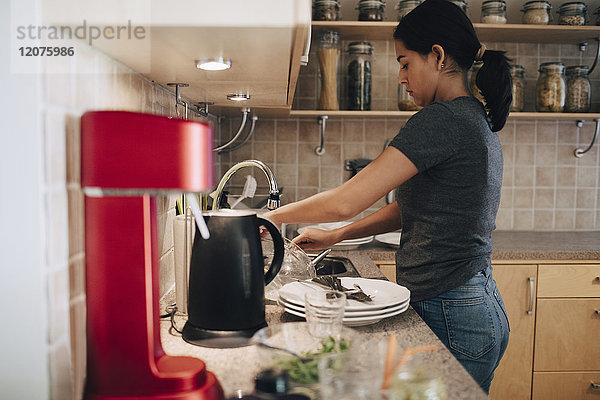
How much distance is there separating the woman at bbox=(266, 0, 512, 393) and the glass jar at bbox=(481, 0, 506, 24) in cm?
120

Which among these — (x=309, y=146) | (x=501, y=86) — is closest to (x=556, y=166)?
(x=309, y=146)

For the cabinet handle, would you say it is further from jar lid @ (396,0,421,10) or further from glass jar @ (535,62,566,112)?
jar lid @ (396,0,421,10)

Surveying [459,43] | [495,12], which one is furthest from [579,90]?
[459,43]

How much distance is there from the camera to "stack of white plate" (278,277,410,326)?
3.26ft

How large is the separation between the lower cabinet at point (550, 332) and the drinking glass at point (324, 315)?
1512 mm

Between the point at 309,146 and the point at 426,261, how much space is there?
1511 millimetres

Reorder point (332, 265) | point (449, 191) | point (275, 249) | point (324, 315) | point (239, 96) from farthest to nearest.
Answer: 1. point (332, 265)
2. point (239, 96)
3. point (449, 191)
4. point (275, 249)
5. point (324, 315)

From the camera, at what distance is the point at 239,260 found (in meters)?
0.88

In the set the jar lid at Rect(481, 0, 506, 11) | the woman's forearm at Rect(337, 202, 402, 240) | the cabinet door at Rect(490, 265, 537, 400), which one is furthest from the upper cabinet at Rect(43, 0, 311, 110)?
the jar lid at Rect(481, 0, 506, 11)

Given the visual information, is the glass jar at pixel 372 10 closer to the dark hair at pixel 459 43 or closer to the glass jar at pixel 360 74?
the glass jar at pixel 360 74

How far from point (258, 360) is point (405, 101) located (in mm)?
1958

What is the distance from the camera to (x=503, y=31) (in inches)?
96.7

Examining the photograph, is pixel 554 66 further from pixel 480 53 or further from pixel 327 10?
pixel 480 53

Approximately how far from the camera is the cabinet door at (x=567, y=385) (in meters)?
2.23
